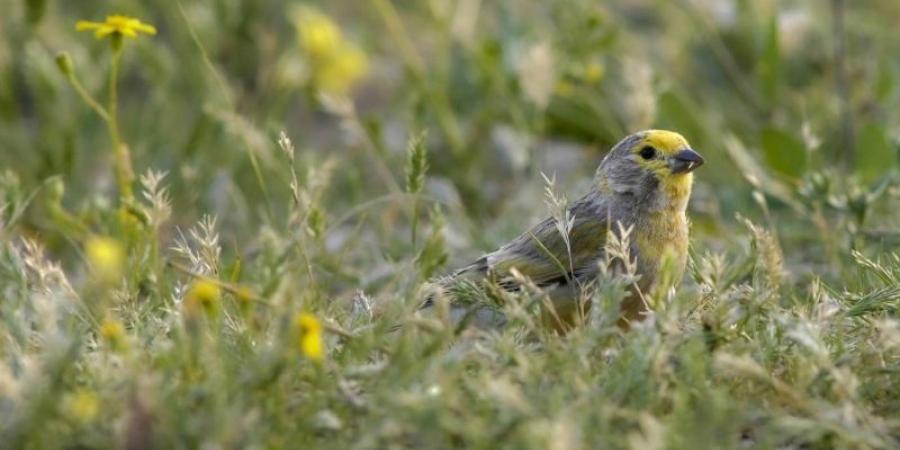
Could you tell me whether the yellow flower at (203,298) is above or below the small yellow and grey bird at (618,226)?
above

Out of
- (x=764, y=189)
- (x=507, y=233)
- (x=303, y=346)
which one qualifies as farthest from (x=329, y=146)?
(x=303, y=346)

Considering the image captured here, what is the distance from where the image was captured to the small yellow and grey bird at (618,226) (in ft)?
14.0

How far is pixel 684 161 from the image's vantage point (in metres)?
4.57

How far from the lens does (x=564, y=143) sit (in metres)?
6.96

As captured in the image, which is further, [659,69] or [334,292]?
[659,69]

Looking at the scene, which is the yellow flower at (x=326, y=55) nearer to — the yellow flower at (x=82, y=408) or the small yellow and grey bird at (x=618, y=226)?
the small yellow and grey bird at (x=618, y=226)

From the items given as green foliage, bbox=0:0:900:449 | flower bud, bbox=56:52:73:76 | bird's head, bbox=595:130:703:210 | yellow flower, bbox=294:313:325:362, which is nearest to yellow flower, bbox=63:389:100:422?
green foliage, bbox=0:0:900:449

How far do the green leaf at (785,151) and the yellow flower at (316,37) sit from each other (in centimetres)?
219

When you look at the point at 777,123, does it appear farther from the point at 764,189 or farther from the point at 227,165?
the point at 227,165

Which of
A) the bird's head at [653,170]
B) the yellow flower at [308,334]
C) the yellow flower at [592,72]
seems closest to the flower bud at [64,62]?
the yellow flower at [308,334]

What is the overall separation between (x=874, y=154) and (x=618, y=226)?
1783 millimetres

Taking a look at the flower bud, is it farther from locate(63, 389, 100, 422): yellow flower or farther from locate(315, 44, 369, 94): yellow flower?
locate(315, 44, 369, 94): yellow flower

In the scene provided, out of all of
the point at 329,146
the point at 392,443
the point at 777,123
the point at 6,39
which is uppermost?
the point at 392,443

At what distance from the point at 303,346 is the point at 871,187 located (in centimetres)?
281
